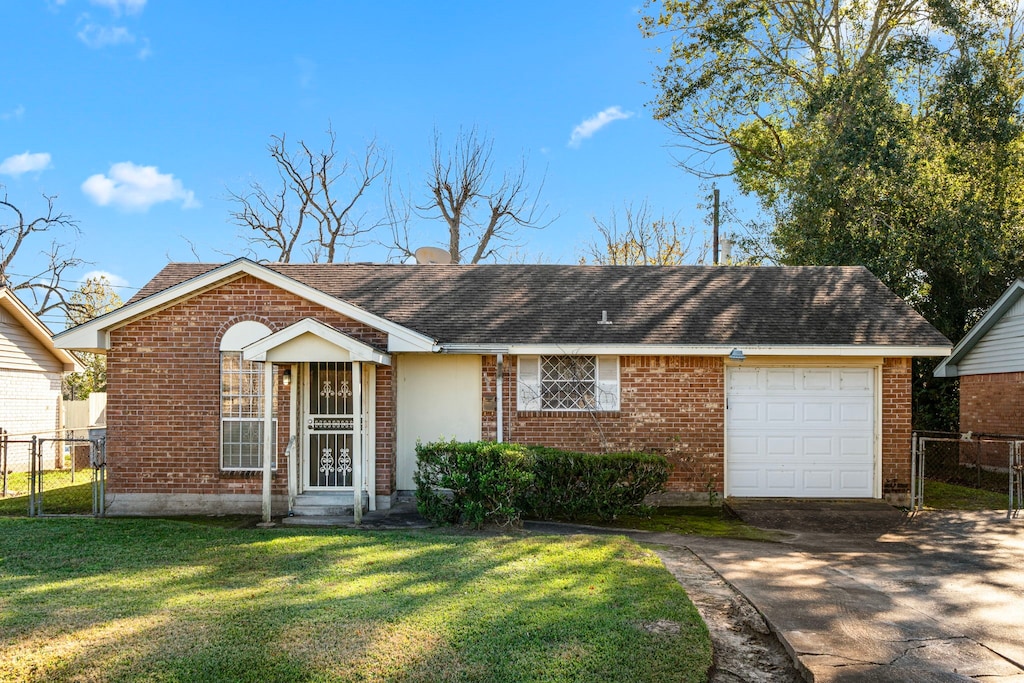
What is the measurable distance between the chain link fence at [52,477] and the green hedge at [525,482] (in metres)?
4.96

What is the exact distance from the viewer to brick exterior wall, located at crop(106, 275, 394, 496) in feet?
35.0

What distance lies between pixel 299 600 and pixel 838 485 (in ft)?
Result: 29.9

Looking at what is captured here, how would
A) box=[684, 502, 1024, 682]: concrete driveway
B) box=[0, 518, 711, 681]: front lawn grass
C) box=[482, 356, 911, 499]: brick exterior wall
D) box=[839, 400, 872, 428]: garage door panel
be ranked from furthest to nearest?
box=[839, 400, 872, 428]: garage door panel, box=[482, 356, 911, 499]: brick exterior wall, box=[684, 502, 1024, 682]: concrete driveway, box=[0, 518, 711, 681]: front lawn grass

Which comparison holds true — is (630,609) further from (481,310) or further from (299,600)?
(481,310)

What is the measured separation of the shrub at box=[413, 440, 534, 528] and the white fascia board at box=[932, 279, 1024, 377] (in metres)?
10.8

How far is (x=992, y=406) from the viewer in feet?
53.7

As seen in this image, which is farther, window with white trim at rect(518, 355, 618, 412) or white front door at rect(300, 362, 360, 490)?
window with white trim at rect(518, 355, 618, 412)

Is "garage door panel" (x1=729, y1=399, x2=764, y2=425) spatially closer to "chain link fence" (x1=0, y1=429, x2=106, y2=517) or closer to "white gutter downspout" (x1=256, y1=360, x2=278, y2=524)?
"white gutter downspout" (x1=256, y1=360, x2=278, y2=524)

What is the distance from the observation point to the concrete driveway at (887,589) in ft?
16.3

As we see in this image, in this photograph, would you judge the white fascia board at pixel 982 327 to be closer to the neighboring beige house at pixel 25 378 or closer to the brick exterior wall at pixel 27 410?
the brick exterior wall at pixel 27 410

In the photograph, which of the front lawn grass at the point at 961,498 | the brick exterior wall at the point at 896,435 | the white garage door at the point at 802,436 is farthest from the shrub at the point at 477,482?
the front lawn grass at the point at 961,498

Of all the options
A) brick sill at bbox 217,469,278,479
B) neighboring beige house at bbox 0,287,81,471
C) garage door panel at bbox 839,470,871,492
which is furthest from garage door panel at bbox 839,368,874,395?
neighboring beige house at bbox 0,287,81,471

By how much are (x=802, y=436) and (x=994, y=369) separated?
304 inches

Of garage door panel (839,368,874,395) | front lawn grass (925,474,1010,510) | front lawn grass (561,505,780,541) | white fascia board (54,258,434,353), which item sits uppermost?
white fascia board (54,258,434,353)
